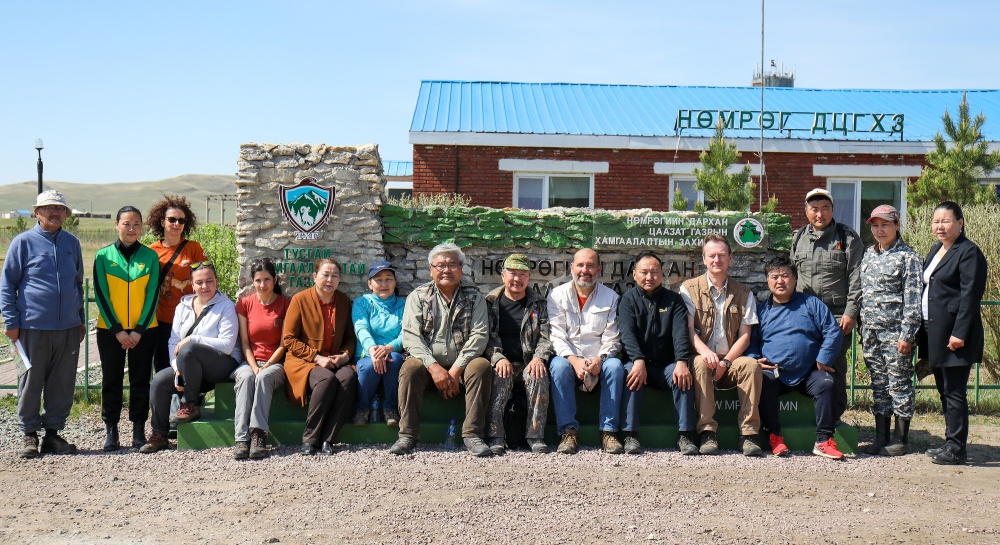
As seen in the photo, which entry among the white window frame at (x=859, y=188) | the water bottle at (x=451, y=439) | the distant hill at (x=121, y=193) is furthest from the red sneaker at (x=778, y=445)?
the distant hill at (x=121, y=193)

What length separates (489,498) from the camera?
481cm

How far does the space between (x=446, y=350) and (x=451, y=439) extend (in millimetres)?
629

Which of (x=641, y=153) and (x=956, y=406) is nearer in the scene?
(x=956, y=406)

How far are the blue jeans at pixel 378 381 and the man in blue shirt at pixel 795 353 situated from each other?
101 inches

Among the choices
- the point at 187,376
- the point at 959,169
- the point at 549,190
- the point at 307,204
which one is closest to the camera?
the point at 187,376

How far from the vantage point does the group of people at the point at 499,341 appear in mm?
5836

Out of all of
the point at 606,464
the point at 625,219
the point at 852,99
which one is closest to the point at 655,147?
the point at 852,99

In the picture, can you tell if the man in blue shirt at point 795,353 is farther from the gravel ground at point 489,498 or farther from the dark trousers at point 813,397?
the gravel ground at point 489,498

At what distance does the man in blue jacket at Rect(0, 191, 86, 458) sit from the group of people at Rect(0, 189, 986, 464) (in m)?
0.01

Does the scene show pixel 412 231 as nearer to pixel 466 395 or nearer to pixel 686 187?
pixel 466 395

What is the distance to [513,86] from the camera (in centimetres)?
1725

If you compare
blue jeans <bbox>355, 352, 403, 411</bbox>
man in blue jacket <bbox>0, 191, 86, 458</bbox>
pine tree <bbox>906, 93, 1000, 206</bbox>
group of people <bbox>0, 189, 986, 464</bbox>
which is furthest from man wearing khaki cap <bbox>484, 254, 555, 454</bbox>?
pine tree <bbox>906, 93, 1000, 206</bbox>

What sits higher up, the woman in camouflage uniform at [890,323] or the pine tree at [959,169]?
the pine tree at [959,169]

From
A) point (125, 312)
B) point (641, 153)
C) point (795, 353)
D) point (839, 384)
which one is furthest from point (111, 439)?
point (641, 153)
